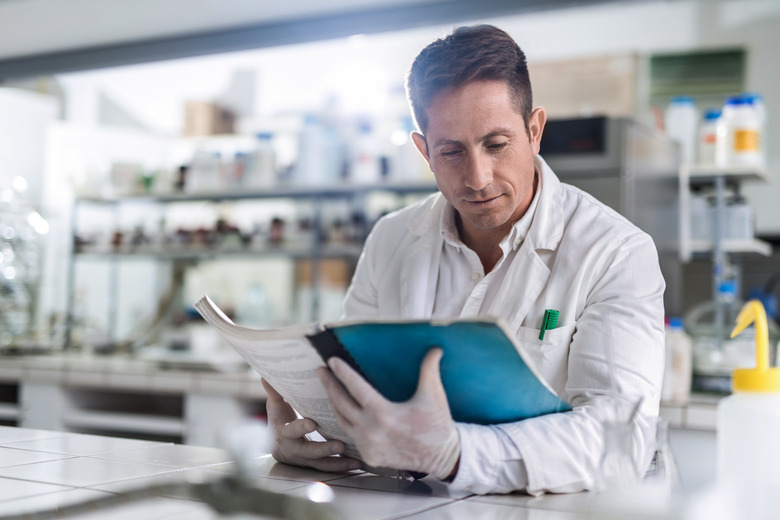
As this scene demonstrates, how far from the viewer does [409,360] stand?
2.86 ft

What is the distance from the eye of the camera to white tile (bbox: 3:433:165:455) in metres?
1.26

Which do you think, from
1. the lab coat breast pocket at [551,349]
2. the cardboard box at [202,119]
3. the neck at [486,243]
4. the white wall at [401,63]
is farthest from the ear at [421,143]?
the cardboard box at [202,119]

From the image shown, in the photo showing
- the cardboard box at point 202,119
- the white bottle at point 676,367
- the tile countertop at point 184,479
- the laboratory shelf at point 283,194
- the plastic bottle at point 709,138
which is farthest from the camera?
the cardboard box at point 202,119

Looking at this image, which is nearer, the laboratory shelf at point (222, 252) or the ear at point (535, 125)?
the ear at point (535, 125)

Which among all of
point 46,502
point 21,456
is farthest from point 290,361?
point 21,456

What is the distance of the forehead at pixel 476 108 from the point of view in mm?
1188

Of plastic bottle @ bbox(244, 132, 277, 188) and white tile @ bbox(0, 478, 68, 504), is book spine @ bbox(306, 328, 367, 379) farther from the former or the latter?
plastic bottle @ bbox(244, 132, 277, 188)

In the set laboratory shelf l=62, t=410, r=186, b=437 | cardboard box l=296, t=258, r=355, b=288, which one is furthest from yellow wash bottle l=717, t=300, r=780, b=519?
cardboard box l=296, t=258, r=355, b=288

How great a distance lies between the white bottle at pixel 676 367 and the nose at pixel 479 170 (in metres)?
1.50

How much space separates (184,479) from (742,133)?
2.50 metres

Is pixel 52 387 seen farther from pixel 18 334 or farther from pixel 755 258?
pixel 755 258

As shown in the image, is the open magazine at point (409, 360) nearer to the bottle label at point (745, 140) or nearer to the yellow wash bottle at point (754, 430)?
the yellow wash bottle at point (754, 430)

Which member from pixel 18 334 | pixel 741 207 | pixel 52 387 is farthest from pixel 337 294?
pixel 741 207

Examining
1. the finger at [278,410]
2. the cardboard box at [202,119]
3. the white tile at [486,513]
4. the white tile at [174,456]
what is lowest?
the white tile at [174,456]
